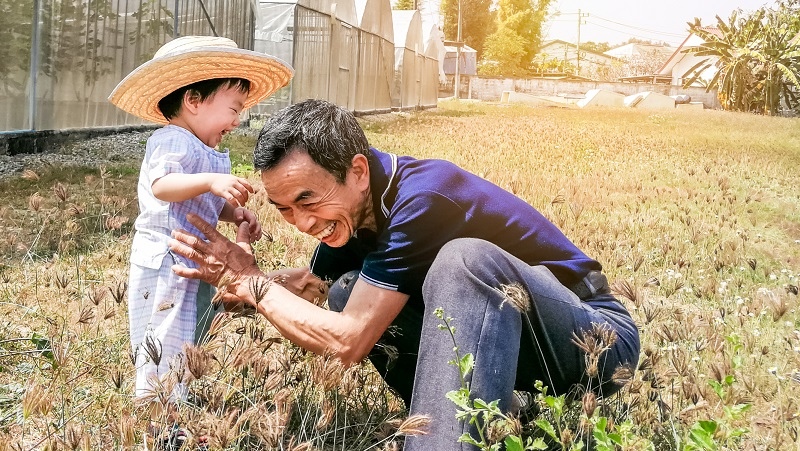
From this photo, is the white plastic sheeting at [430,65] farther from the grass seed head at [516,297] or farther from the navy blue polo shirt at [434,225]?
the grass seed head at [516,297]

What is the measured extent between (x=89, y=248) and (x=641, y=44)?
10862cm

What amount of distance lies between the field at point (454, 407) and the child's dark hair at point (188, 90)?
567mm

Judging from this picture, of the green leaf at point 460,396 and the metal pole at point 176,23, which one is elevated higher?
the metal pole at point 176,23

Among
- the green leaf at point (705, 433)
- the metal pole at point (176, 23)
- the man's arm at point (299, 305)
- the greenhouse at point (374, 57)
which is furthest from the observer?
the greenhouse at point (374, 57)

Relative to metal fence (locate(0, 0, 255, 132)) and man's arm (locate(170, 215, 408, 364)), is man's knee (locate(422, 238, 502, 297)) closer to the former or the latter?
man's arm (locate(170, 215, 408, 364))

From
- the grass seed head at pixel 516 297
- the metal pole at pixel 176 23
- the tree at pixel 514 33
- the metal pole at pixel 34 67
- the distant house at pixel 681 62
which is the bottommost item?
the grass seed head at pixel 516 297

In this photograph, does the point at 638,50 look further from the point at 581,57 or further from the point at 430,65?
the point at 430,65

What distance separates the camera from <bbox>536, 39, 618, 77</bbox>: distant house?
95.9 m

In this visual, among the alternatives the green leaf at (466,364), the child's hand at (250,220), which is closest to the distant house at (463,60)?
the child's hand at (250,220)

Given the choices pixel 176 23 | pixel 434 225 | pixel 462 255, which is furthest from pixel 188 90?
pixel 176 23

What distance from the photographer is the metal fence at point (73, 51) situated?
988 cm

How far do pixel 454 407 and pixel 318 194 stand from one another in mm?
825

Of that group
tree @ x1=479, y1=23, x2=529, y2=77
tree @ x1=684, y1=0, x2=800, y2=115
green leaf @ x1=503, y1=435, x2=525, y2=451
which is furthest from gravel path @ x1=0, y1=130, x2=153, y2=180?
tree @ x1=479, y1=23, x2=529, y2=77

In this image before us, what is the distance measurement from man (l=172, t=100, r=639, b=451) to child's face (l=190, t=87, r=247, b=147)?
61 centimetres
